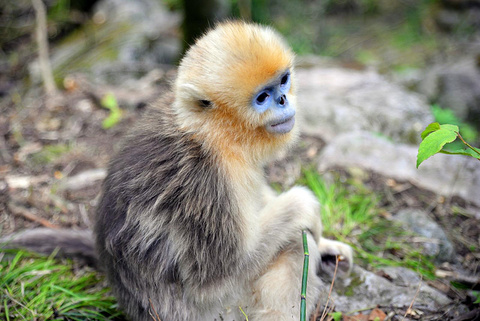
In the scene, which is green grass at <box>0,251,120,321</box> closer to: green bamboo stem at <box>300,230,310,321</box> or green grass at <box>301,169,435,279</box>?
green bamboo stem at <box>300,230,310,321</box>

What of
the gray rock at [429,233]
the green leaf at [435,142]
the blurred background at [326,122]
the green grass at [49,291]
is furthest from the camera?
the gray rock at [429,233]

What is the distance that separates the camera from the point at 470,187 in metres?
3.85

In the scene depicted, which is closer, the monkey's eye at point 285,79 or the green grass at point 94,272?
the monkey's eye at point 285,79

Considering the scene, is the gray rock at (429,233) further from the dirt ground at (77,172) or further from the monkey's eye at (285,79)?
the monkey's eye at (285,79)

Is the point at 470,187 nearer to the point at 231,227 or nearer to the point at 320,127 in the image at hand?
the point at 320,127

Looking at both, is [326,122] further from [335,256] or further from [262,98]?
[262,98]

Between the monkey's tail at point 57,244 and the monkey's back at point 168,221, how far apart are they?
735 millimetres

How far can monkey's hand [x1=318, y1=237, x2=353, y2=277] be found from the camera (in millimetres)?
2924

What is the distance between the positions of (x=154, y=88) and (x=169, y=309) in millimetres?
3751

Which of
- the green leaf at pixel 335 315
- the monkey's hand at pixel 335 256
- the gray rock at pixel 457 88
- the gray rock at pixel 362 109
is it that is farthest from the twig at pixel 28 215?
the gray rock at pixel 457 88

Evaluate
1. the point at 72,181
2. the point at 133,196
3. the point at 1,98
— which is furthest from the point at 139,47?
the point at 133,196

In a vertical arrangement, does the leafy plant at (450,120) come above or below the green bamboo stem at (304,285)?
below

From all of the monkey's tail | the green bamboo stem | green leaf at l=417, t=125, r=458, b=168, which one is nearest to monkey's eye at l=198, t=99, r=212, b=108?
the green bamboo stem

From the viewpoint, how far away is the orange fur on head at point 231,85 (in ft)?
7.25
